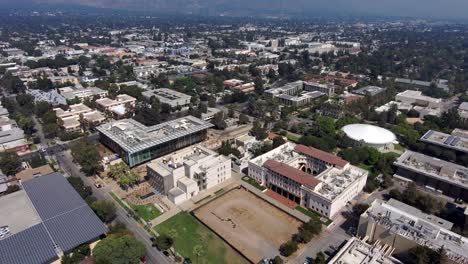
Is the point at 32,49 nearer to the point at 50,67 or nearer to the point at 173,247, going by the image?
the point at 50,67

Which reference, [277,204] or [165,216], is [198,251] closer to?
[165,216]

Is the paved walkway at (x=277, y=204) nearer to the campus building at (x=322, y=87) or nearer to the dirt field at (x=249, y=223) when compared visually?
the dirt field at (x=249, y=223)

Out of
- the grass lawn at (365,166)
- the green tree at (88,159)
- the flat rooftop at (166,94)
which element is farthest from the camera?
the flat rooftop at (166,94)

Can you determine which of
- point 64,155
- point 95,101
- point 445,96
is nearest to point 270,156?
point 64,155

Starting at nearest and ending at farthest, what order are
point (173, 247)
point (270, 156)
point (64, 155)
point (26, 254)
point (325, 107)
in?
point (26, 254) < point (173, 247) < point (270, 156) < point (64, 155) < point (325, 107)

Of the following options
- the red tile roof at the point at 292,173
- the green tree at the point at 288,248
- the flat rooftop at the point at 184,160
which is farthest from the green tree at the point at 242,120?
the green tree at the point at 288,248

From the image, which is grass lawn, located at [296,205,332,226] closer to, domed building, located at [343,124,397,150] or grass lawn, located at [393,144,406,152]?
domed building, located at [343,124,397,150]

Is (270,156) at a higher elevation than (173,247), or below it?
higher
